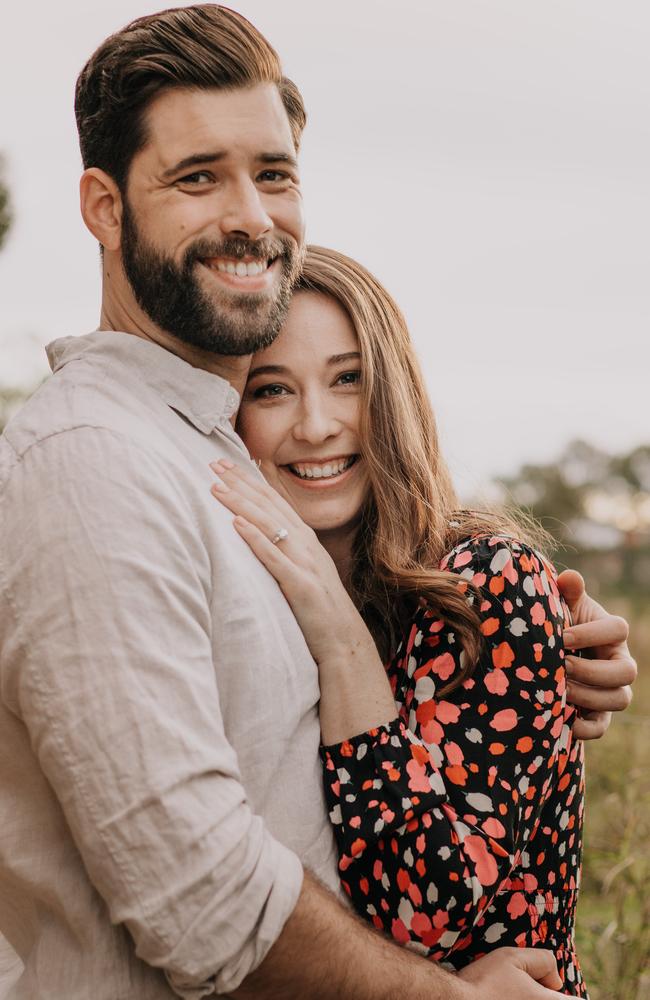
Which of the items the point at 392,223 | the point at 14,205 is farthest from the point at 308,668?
the point at 392,223

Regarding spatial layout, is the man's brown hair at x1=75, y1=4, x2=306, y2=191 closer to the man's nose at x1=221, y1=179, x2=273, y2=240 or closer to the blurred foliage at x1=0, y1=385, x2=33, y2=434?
the man's nose at x1=221, y1=179, x2=273, y2=240

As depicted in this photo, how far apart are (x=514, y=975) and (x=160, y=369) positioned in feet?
4.47

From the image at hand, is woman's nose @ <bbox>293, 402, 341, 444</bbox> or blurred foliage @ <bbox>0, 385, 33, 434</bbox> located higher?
woman's nose @ <bbox>293, 402, 341, 444</bbox>

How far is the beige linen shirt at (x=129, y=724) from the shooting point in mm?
1562

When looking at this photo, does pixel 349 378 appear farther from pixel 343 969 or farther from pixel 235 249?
pixel 343 969

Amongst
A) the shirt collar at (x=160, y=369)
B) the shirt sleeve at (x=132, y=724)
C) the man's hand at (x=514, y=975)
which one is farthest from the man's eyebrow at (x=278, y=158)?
the man's hand at (x=514, y=975)

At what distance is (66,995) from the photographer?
1.72 m

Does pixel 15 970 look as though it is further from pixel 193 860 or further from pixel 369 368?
pixel 369 368

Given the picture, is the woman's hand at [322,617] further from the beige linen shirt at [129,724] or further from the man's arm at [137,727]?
the man's arm at [137,727]

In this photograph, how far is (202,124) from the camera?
7.00 ft

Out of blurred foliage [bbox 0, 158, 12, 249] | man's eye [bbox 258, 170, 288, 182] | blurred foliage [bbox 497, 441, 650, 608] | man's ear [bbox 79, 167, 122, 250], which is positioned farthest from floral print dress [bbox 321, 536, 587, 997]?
blurred foliage [bbox 497, 441, 650, 608]

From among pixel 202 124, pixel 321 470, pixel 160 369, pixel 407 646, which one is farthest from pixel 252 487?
pixel 202 124

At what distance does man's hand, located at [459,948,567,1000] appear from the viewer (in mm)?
2029

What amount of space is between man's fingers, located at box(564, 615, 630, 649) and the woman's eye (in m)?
0.83
